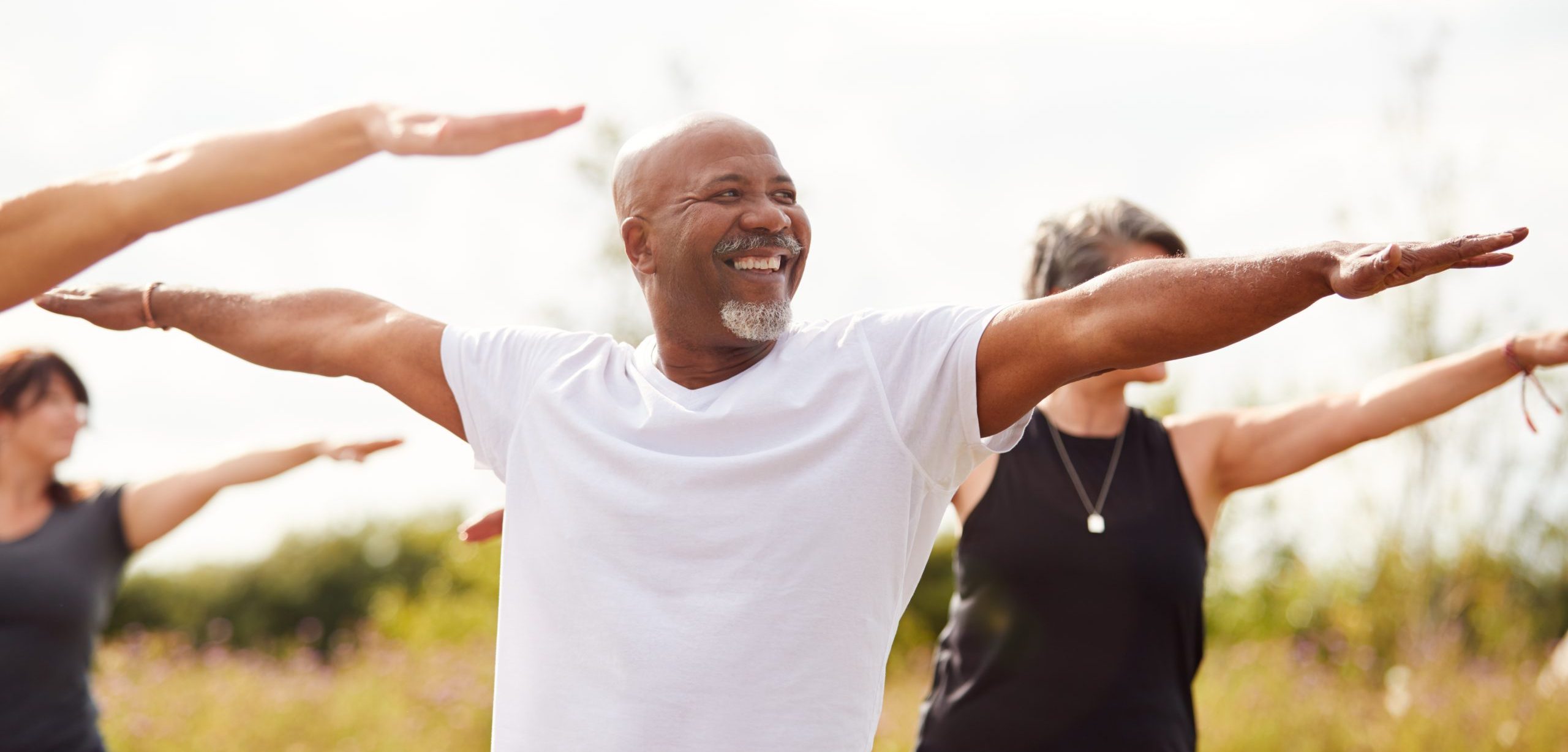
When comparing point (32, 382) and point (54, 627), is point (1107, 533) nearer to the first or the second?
point (54, 627)

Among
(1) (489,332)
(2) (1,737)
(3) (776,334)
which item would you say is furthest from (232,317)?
(2) (1,737)

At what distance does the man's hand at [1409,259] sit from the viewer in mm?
1601

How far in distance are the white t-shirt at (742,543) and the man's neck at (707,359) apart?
74mm

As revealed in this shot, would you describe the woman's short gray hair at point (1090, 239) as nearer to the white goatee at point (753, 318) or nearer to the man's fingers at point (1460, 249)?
the white goatee at point (753, 318)

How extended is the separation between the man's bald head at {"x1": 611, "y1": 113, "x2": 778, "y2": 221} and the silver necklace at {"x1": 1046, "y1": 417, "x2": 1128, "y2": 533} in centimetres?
Result: 124

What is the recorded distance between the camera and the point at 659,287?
242cm

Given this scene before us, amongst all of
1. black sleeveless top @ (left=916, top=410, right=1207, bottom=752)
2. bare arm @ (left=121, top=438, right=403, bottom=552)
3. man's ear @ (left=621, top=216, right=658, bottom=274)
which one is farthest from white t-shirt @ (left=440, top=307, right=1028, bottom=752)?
bare arm @ (left=121, top=438, right=403, bottom=552)

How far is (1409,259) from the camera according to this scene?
162 centimetres

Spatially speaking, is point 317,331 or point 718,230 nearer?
point 718,230

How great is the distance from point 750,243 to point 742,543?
21.6 inches

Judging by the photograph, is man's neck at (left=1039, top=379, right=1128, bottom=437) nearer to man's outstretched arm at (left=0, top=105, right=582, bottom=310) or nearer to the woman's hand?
the woman's hand

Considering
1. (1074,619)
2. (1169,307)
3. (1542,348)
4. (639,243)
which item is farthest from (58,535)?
(1542,348)

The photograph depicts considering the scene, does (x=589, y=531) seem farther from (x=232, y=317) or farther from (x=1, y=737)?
(x=1, y=737)

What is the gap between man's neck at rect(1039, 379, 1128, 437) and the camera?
3.28m
